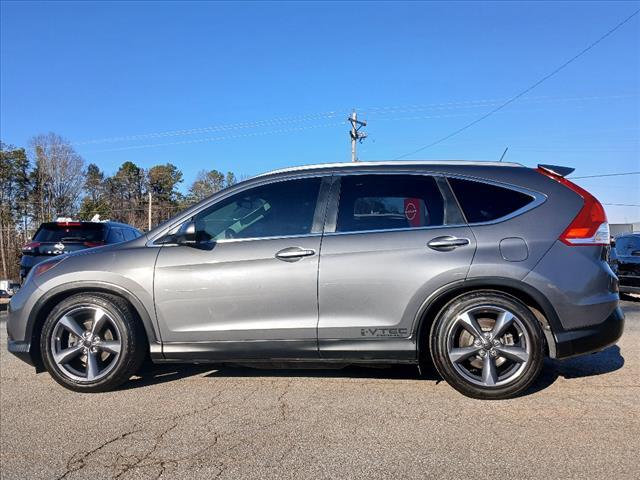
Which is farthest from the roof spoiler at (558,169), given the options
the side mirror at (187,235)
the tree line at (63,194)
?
the tree line at (63,194)

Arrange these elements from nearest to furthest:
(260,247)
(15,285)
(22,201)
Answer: (260,247) < (15,285) < (22,201)

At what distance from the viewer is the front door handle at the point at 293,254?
12.4ft

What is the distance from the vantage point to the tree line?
4067cm

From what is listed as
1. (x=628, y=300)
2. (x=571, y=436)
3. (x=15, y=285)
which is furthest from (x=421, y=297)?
(x=628, y=300)

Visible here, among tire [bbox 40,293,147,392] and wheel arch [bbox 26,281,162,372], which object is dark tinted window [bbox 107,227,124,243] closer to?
wheel arch [bbox 26,281,162,372]

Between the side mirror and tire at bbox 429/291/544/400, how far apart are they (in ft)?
6.46

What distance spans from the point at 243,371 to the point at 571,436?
2730 millimetres

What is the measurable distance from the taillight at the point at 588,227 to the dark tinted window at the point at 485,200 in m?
0.36

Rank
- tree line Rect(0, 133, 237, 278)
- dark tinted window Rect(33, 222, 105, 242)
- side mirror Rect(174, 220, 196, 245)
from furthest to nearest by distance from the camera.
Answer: tree line Rect(0, 133, 237, 278) < dark tinted window Rect(33, 222, 105, 242) < side mirror Rect(174, 220, 196, 245)

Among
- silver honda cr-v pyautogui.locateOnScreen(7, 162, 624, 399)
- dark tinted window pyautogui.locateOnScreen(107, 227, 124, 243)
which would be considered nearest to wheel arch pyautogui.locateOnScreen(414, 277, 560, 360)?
silver honda cr-v pyautogui.locateOnScreen(7, 162, 624, 399)

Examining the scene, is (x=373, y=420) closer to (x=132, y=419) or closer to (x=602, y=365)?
(x=132, y=419)

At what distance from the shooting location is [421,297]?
365 centimetres

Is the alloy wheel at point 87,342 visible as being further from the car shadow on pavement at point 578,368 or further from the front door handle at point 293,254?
the car shadow on pavement at point 578,368

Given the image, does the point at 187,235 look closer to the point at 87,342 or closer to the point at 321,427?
the point at 87,342
